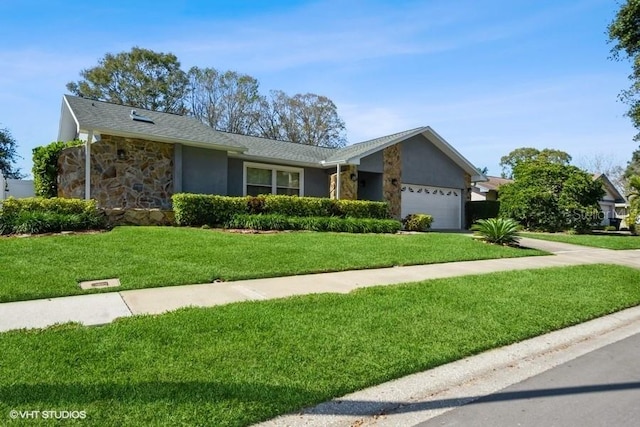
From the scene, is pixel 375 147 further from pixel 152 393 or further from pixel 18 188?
pixel 18 188

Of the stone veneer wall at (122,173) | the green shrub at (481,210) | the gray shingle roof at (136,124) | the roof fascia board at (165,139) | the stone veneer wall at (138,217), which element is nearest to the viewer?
the stone veneer wall at (138,217)

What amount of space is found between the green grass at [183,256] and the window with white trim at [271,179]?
6.11 metres

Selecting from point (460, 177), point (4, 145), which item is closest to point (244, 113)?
point (4, 145)

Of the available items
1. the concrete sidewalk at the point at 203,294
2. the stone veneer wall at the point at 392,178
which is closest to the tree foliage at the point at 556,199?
the stone veneer wall at the point at 392,178

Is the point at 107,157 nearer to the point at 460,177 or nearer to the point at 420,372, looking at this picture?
the point at 420,372

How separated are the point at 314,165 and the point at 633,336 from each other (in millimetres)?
14303

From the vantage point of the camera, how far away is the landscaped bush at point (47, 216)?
993 centimetres

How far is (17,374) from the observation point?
3125 millimetres

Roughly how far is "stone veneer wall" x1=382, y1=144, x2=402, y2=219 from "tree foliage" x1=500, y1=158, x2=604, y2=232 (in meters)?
6.94

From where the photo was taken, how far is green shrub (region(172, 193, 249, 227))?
12484 millimetres

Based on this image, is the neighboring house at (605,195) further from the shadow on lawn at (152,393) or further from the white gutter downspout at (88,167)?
the shadow on lawn at (152,393)

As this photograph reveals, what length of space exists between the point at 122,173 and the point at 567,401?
1400cm

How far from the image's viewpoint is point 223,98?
36.1 metres

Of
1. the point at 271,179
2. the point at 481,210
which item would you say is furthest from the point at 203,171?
the point at 481,210
